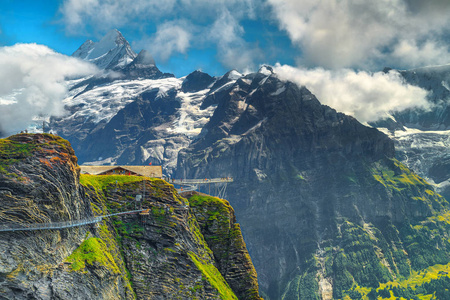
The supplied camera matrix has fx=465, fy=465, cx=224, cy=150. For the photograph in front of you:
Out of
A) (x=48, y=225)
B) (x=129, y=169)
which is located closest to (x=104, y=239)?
(x=48, y=225)

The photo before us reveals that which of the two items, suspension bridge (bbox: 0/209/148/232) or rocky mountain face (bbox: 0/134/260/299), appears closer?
suspension bridge (bbox: 0/209/148/232)

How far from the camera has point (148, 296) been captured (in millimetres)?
113000

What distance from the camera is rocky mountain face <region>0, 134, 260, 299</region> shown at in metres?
83.4

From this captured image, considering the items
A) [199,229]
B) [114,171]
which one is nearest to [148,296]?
[199,229]


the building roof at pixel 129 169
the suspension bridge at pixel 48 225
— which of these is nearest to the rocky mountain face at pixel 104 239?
the suspension bridge at pixel 48 225

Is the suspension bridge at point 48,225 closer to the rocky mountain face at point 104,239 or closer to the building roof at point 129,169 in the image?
the rocky mountain face at point 104,239

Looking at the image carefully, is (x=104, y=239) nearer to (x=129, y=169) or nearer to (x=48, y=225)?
(x=48, y=225)

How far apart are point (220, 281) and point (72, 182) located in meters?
54.1

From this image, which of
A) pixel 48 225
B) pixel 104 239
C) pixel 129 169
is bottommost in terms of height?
pixel 48 225

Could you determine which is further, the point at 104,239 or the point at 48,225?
the point at 104,239

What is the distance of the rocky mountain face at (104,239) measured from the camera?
8344 cm

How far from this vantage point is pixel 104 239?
359ft

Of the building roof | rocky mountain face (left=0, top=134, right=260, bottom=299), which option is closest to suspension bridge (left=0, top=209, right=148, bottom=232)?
rocky mountain face (left=0, top=134, right=260, bottom=299)

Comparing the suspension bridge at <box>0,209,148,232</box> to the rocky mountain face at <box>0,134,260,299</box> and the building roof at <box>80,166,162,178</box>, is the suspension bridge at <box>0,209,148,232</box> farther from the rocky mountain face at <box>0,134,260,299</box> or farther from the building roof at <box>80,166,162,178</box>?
the building roof at <box>80,166,162,178</box>
